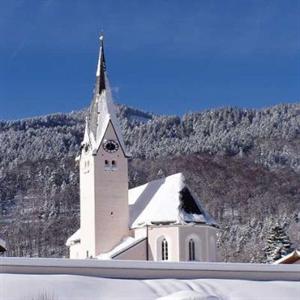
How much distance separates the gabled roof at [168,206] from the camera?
3884cm

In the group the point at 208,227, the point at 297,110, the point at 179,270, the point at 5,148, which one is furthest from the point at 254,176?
the point at 179,270

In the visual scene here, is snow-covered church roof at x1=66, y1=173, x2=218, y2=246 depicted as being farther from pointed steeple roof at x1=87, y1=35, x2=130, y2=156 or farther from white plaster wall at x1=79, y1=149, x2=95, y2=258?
pointed steeple roof at x1=87, y1=35, x2=130, y2=156

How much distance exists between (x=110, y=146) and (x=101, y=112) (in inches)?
83.1

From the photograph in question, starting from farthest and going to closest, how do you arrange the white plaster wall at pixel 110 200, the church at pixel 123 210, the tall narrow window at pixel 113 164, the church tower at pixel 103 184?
the tall narrow window at pixel 113 164
the church tower at pixel 103 184
the white plaster wall at pixel 110 200
the church at pixel 123 210

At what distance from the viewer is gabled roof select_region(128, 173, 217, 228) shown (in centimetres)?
3884

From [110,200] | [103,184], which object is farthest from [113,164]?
[110,200]

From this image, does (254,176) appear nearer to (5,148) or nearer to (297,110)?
(297,110)

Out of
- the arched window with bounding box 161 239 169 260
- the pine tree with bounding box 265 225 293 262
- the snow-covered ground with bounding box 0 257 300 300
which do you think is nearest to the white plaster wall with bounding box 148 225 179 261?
the arched window with bounding box 161 239 169 260

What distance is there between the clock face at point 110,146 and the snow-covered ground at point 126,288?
22391mm

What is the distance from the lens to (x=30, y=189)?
12712cm

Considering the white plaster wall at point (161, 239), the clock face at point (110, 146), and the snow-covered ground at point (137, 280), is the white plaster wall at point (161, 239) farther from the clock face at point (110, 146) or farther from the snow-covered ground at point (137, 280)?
the snow-covered ground at point (137, 280)

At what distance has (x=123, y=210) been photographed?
42.0 metres

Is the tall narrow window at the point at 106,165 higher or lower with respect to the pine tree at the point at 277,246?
higher

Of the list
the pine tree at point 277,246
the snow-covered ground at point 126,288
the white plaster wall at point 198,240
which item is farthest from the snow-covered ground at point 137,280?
the pine tree at point 277,246
